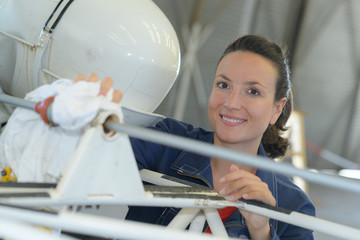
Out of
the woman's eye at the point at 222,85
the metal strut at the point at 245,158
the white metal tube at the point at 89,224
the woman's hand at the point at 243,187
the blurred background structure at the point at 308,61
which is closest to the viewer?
the white metal tube at the point at 89,224

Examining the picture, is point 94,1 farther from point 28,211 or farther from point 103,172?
point 28,211

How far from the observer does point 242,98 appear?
137cm

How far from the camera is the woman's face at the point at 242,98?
1.36 m

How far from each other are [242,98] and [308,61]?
6.67 metres

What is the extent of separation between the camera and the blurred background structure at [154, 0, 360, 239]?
6.26 metres

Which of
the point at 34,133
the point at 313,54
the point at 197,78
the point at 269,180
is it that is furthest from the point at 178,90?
the point at 34,133

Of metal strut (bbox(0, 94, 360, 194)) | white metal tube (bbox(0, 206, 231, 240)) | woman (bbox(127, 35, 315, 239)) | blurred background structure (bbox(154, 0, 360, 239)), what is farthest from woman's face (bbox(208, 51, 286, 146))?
blurred background structure (bbox(154, 0, 360, 239))

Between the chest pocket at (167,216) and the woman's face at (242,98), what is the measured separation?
0.28 metres

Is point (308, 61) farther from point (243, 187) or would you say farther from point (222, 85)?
point (243, 187)

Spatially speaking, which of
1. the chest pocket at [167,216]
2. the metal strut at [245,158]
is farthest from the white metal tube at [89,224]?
the chest pocket at [167,216]

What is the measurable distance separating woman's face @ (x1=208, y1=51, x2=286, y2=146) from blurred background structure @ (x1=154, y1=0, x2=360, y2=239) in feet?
12.9

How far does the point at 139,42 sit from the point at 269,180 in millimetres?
600

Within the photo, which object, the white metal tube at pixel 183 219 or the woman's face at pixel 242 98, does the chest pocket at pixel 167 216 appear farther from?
the woman's face at pixel 242 98

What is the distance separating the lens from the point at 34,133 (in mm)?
906
